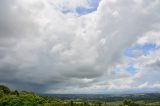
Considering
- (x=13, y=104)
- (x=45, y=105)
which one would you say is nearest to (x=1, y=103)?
(x=13, y=104)

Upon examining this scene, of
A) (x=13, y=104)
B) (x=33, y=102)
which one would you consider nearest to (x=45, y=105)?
(x=33, y=102)

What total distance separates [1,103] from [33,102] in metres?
20.6

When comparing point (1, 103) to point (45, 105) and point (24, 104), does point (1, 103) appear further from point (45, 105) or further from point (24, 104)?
point (45, 105)

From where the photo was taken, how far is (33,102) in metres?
197

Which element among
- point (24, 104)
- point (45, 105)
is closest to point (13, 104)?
point (24, 104)

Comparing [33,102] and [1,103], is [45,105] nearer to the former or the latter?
[33,102]

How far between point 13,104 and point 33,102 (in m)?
15.4

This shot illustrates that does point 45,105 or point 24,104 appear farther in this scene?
point 45,105

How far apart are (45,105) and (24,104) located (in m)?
17.1

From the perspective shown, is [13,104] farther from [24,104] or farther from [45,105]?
[45,105]

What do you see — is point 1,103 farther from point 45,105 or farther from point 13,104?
point 45,105

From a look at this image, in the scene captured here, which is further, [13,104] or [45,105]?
[45,105]

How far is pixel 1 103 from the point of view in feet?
625

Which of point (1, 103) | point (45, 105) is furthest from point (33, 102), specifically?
point (1, 103)
